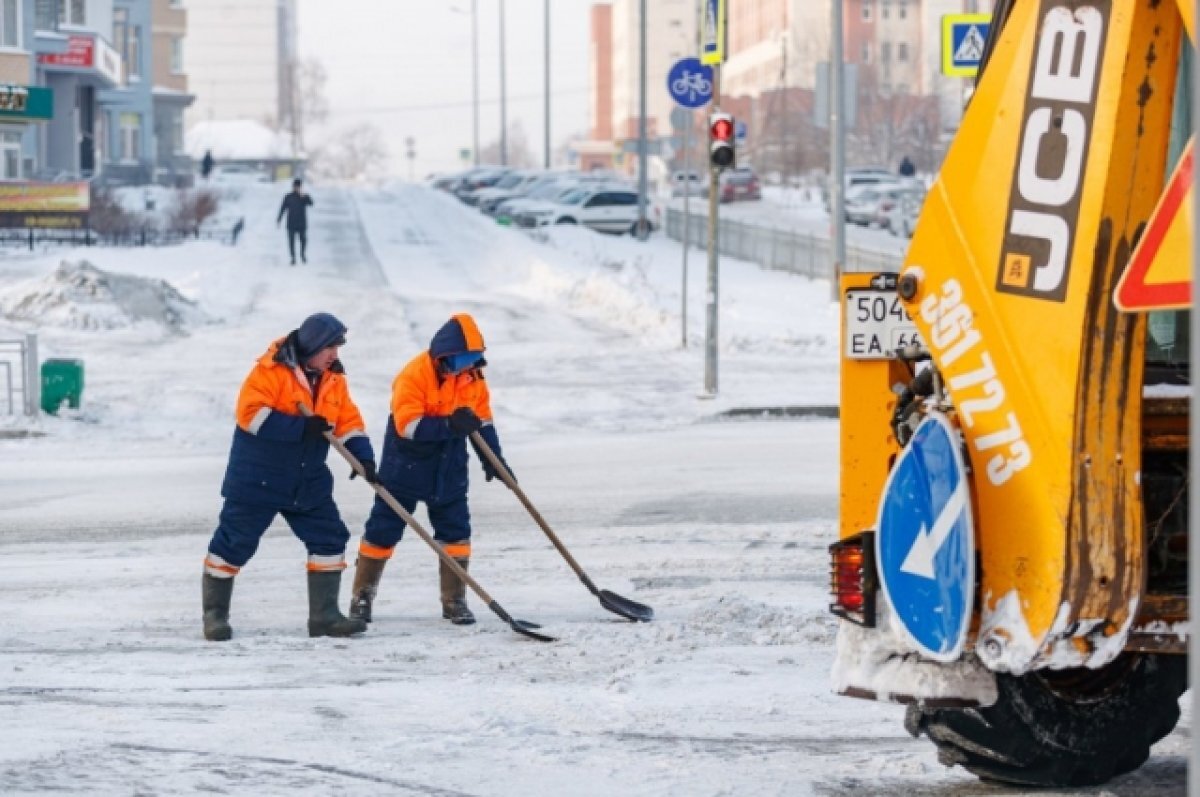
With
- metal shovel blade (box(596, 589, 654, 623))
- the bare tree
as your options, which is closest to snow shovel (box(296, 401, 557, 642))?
metal shovel blade (box(596, 589, 654, 623))

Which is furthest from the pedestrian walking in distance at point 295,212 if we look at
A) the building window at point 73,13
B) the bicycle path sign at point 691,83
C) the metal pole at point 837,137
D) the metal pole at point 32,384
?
the building window at point 73,13

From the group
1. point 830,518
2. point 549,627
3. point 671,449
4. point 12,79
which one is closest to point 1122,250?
point 549,627

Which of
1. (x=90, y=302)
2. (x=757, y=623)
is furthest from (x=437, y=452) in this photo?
(x=90, y=302)

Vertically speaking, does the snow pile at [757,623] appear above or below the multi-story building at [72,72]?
below

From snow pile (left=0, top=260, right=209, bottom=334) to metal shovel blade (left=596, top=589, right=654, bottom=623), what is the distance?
18788 mm

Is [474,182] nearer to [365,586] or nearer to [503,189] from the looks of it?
[503,189]

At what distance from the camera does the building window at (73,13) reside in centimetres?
6216

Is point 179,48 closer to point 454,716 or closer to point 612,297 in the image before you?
point 612,297

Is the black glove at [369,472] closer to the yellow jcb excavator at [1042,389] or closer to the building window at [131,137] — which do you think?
the yellow jcb excavator at [1042,389]

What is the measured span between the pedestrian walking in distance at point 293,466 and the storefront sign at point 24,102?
132ft

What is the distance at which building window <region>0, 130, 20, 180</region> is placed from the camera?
2077 inches

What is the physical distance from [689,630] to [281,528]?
188 inches

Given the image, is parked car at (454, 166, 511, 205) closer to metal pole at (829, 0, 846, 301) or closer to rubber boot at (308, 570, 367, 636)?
metal pole at (829, 0, 846, 301)

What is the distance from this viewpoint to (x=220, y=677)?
8.11m
